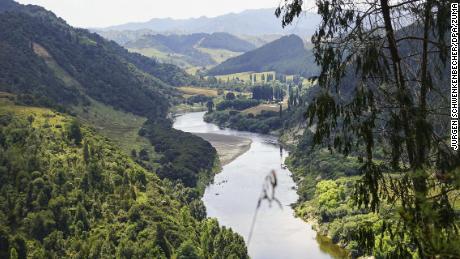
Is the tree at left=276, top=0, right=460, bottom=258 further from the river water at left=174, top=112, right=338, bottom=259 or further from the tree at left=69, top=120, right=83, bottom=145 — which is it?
the tree at left=69, top=120, right=83, bottom=145

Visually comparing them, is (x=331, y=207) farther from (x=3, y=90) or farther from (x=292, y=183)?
(x=3, y=90)

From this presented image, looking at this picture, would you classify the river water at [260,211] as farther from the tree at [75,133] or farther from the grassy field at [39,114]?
the grassy field at [39,114]

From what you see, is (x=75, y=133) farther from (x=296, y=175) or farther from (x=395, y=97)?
(x=395, y=97)

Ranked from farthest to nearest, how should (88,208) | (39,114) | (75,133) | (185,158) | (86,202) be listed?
1. (185,158)
2. (39,114)
3. (75,133)
4. (86,202)
5. (88,208)

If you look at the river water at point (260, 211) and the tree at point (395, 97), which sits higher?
the tree at point (395, 97)

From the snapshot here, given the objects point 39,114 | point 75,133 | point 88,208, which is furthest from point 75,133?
point 88,208

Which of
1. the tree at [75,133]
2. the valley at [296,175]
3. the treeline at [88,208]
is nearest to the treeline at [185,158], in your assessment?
the valley at [296,175]

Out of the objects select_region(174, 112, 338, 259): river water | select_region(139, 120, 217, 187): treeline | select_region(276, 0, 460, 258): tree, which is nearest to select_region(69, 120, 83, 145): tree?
select_region(139, 120, 217, 187): treeline
